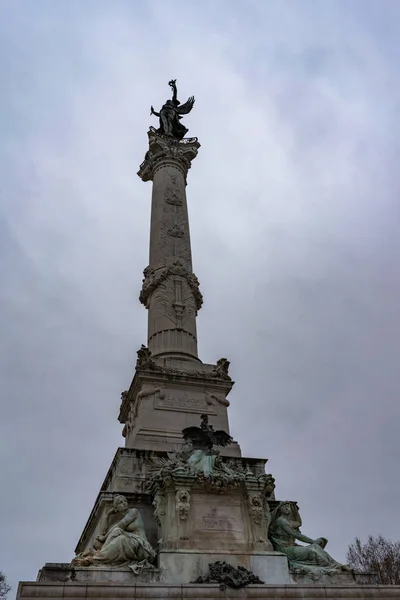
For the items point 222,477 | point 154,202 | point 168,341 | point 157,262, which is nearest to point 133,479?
point 222,477

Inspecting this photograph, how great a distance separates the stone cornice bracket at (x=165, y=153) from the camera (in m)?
29.5

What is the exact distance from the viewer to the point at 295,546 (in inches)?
636

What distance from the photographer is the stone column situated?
74.0 feet

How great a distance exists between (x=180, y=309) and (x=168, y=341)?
1.71 metres

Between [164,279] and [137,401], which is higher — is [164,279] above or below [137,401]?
above

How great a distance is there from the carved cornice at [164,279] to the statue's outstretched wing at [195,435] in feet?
26.7

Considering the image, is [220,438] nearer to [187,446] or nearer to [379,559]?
[187,446]

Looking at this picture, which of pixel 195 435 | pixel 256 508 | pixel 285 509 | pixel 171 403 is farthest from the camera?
pixel 171 403

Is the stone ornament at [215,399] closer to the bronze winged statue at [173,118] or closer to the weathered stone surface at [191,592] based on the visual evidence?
the weathered stone surface at [191,592]

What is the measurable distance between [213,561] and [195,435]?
3816 millimetres

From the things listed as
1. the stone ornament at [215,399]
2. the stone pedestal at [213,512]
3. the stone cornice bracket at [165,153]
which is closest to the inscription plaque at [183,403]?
the stone ornament at [215,399]

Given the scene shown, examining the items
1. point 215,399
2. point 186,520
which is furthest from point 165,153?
point 186,520

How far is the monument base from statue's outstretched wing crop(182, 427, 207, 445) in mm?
3415

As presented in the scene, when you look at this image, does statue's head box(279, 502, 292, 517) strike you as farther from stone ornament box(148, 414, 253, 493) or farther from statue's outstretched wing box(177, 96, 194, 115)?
statue's outstretched wing box(177, 96, 194, 115)
